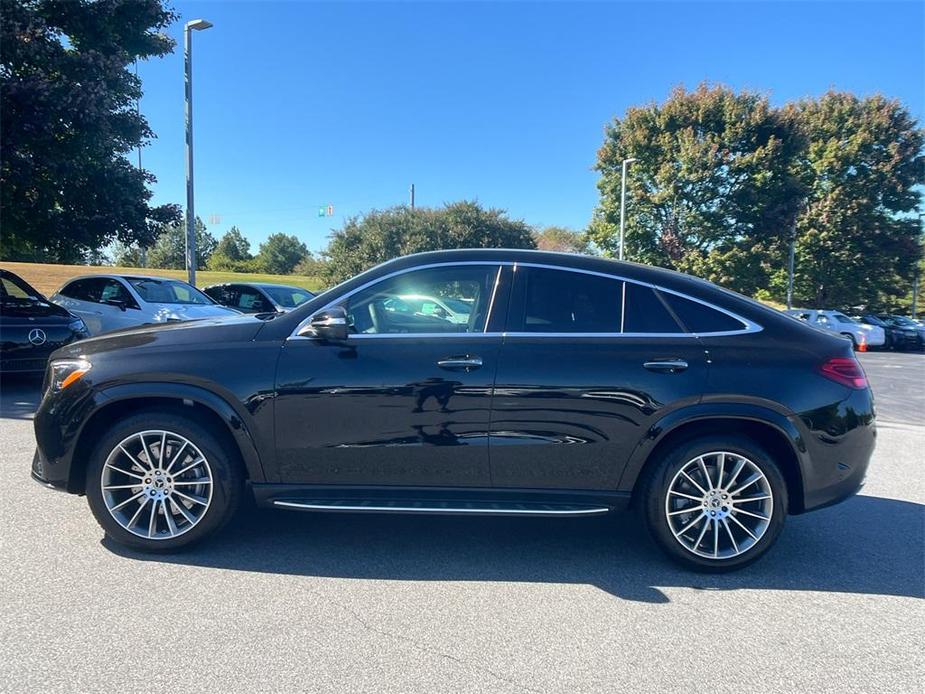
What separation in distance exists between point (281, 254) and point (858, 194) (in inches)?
2937

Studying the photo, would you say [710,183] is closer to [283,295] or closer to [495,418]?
[283,295]

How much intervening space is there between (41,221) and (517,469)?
41.8 ft

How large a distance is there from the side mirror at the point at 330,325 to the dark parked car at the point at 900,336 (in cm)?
2841

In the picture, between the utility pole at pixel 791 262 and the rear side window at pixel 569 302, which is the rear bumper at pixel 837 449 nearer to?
the rear side window at pixel 569 302

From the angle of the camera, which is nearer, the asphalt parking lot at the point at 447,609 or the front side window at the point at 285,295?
the asphalt parking lot at the point at 447,609

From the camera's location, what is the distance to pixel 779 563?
142 inches

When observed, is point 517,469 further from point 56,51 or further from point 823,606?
point 56,51

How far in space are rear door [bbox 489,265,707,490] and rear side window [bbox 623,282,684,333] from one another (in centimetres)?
4

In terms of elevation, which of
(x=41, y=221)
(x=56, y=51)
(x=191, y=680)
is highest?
(x=56, y=51)

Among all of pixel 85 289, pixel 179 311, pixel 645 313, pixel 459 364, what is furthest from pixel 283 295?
pixel 645 313

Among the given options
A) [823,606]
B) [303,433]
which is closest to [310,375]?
[303,433]

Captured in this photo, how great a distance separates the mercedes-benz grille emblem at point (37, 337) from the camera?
7.92 metres

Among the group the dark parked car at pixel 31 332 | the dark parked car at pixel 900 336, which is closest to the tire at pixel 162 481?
the dark parked car at pixel 31 332

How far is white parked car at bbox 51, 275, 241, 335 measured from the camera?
34.5ft
